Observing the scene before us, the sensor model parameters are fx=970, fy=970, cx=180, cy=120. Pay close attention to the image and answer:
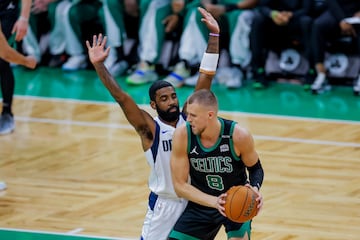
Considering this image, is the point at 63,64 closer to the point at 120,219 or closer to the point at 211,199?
the point at 120,219

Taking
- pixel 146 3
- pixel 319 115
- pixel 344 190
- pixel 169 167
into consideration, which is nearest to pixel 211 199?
pixel 169 167

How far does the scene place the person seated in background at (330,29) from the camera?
482 inches

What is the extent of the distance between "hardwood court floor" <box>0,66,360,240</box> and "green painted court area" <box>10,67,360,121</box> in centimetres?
21

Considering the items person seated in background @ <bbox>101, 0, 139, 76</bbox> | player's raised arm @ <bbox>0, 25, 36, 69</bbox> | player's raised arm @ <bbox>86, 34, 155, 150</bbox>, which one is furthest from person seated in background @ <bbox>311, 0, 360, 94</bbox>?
player's raised arm @ <bbox>86, 34, 155, 150</bbox>

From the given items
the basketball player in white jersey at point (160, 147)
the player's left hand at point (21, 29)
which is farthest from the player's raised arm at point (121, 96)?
the player's left hand at point (21, 29)

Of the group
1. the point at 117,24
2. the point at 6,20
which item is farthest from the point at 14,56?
the point at 117,24

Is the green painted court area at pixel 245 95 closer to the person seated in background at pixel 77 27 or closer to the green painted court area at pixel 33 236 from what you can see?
the person seated in background at pixel 77 27

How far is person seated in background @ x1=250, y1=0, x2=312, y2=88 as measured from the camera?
1259cm

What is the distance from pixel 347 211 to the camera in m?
8.29

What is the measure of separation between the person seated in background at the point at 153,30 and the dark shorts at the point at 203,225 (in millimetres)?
6952

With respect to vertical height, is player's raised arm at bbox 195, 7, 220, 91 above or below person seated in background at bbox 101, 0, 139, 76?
above

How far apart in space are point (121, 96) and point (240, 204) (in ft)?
3.79

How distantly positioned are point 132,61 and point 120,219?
6.23 meters

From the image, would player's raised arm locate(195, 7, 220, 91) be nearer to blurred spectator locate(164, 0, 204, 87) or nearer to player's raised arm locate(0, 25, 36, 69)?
player's raised arm locate(0, 25, 36, 69)
